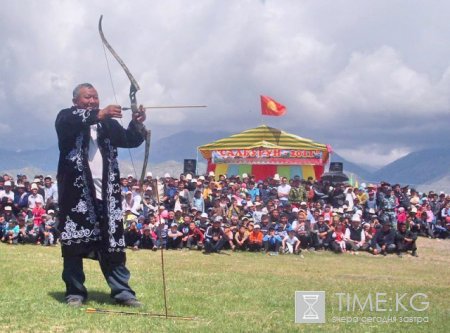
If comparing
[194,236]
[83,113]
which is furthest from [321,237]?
[83,113]

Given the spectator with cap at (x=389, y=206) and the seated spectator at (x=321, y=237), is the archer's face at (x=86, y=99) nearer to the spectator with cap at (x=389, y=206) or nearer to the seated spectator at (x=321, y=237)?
the seated spectator at (x=321, y=237)

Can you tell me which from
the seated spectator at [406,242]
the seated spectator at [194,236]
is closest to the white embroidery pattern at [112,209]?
the seated spectator at [194,236]

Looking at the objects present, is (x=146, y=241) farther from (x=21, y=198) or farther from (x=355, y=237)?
(x=355, y=237)

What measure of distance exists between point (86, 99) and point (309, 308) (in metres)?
3.47

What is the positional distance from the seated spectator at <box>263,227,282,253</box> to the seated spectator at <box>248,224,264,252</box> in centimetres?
15

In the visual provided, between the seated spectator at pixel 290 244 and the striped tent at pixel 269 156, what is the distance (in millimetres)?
13445

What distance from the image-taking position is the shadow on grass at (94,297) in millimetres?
7074

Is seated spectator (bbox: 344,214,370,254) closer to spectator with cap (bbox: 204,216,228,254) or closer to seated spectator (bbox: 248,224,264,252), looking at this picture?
seated spectator (bbox: 248,224,264,252)

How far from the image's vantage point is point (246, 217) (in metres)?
20.0

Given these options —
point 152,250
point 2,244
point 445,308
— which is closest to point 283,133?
point 152,250

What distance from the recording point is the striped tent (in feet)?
104

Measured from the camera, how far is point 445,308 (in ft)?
25.0

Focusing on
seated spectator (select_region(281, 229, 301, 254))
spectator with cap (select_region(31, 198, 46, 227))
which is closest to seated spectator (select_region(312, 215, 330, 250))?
seated spectator (select_region(281, 229, 301, 254))

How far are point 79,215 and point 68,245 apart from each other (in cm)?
36
